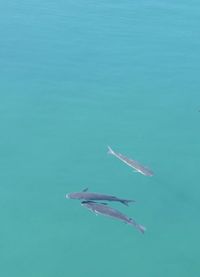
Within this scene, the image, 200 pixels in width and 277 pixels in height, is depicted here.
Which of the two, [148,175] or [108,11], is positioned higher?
[108,11]

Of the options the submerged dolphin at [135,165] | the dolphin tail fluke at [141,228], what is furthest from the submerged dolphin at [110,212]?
the submerged dolphin at [135,165]

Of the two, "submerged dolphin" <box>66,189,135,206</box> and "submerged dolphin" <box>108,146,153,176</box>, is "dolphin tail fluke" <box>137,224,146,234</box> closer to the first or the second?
"submerged dolphin" <box>66,189,135,206</box>

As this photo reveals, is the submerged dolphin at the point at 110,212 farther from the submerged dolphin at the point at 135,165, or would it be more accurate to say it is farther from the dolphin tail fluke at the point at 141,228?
the submerged dolphin at the point at 135,165

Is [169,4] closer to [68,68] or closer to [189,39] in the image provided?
[189,39]

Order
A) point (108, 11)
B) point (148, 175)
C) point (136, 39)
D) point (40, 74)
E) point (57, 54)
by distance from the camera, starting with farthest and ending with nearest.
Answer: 1. point (108, 11)
2. point (136, 39)
3. point (57, 54)
4. point (40, 74)
5. point (148, 175)

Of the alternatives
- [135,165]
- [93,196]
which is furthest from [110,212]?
[135,165]

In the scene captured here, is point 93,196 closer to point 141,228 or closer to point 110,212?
point 110,212

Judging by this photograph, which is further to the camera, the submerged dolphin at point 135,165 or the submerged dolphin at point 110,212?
the submerged dolphin at point 135,165

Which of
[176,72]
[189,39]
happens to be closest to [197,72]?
[176,72]

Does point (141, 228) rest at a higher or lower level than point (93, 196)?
lower

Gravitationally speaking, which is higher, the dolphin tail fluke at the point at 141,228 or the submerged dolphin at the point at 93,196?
the submerged dolphin at the point at 93,196

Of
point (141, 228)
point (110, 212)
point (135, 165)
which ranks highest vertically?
point (135, 165)
